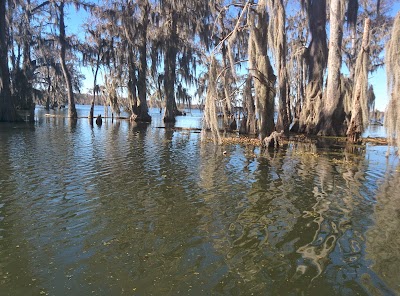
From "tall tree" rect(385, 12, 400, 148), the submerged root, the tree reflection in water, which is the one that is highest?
"tall tree" rect(385, 12, 400, 148)

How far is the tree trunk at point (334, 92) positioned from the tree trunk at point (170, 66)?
1646 cm

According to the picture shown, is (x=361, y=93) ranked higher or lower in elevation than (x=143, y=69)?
lower

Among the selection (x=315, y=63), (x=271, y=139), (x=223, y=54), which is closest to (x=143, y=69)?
(x=223, y=54)

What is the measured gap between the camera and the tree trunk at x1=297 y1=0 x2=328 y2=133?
21703 mm

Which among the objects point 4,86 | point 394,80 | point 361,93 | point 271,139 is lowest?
point 271,139

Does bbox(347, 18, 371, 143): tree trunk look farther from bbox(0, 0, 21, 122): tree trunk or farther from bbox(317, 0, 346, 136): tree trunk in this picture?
bbox(0, 0, 21, 122): tree trunk

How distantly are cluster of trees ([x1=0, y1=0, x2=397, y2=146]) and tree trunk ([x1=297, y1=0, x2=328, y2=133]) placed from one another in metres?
0.07

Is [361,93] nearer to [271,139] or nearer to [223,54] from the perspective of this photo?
[271,139]

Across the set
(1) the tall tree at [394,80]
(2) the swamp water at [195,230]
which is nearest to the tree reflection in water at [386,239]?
(2) the swamp water at [195,230]

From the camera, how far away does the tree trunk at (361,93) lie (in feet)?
54.9

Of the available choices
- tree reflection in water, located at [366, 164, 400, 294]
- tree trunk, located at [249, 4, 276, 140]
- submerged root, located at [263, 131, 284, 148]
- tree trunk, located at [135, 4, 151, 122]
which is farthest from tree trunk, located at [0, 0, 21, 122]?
tree reflection in water, located at [366, 164, 400, 294]

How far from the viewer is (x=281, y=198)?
23.2 feet

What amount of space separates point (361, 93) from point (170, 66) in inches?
823

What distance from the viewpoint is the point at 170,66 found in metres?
33.8
